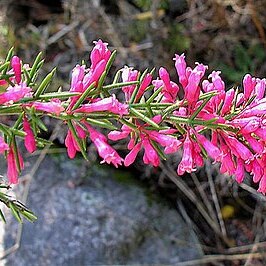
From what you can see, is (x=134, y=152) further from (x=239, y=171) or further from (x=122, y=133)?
(x=239, y=171)

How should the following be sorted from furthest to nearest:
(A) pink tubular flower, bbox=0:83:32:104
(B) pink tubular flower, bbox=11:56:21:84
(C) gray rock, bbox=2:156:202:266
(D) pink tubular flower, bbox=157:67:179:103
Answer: (C) gray rock, bbox=2:156:202:266 < (D) pink tubular flower, bbox=157:67:179:103 < (B) pink tubular flower, bbox=11:56:21:84 < (A) pink tubular flower, bbox=0:83:32:104

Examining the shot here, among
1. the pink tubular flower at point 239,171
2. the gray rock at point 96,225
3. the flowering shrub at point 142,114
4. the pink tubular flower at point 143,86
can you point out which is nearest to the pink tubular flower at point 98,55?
the flowering shrub at point 142,114

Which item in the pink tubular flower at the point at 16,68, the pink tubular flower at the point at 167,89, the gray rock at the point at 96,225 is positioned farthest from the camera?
the gray rock at the point at 96,225

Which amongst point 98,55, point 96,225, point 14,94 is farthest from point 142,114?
point 96,225

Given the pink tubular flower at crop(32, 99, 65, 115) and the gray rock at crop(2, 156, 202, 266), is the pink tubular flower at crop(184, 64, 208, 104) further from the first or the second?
the gray rock at crop(2, 156, 202, 266)

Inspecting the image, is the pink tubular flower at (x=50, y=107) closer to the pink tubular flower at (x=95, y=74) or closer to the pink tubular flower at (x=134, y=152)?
the pink tubular flower at (x=95, y=74)

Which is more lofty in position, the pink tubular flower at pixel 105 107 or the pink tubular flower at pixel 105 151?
the pink tubular flower at pixel 105 107

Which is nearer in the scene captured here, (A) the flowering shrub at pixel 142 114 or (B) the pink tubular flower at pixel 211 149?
(A) the flowering shrub at pixel 142 114

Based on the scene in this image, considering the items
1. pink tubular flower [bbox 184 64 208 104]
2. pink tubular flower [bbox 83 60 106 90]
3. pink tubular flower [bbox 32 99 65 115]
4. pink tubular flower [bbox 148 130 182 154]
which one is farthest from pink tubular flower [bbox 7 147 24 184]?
pink tubular flower [bbox 184 64 208 104]
